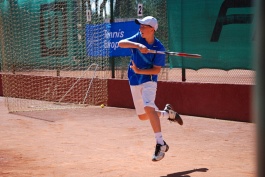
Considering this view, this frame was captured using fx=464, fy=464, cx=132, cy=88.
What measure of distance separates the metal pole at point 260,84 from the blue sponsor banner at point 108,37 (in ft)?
37.7

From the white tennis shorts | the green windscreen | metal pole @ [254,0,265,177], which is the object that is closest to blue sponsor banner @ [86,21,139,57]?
the green windscreen

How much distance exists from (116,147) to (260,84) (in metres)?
6.32

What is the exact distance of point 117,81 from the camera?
491 inches

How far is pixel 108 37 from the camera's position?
13023 millimetres

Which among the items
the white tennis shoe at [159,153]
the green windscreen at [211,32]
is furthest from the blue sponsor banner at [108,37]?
the white tennis shoe at [159,153]

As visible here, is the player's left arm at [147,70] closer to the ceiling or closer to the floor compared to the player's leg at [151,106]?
closer to the ceiling

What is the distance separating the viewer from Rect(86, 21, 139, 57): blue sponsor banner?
1241 centimetres

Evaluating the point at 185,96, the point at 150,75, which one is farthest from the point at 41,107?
the point at 150,75

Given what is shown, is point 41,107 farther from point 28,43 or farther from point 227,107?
point 227,107

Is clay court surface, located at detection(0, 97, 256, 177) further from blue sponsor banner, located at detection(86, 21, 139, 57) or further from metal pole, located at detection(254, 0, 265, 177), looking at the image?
metal pole, located at detection(254, 0, 265, 177)

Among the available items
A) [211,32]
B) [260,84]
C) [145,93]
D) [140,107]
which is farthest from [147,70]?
[260,84]

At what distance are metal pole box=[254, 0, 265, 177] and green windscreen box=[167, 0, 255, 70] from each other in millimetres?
8772

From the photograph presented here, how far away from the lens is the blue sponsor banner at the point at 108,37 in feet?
40.7

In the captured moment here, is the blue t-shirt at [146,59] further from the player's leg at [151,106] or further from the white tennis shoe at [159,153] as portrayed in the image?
the white tennis shoe at [159,153]
